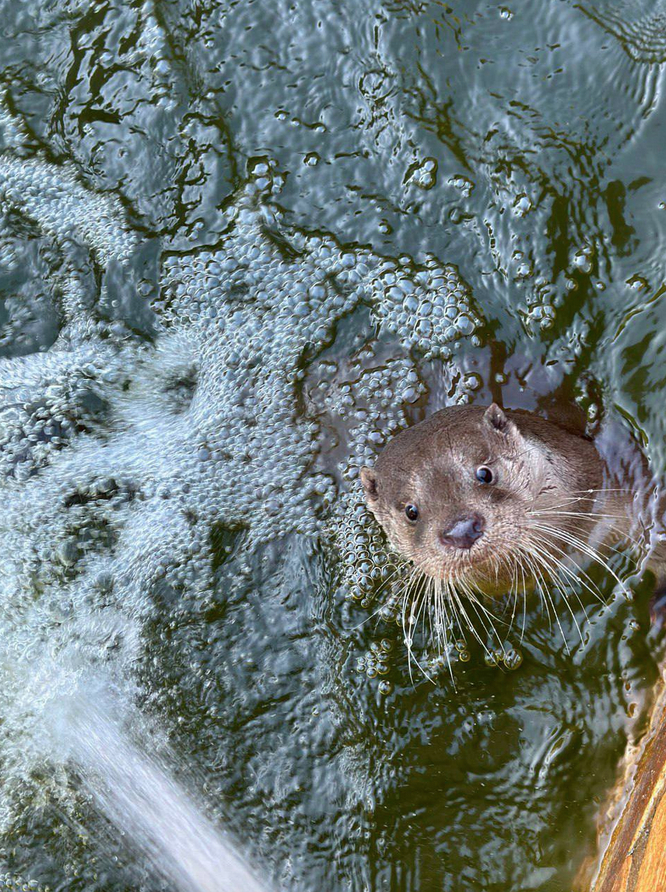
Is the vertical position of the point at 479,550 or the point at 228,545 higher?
the point at 479,550

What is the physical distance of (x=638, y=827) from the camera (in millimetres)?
2428

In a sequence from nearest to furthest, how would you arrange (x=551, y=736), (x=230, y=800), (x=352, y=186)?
1. (x=551, y=736)
2. (x=230, y=800)
3. (x=352, y=186)

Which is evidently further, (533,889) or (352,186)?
(352,186)

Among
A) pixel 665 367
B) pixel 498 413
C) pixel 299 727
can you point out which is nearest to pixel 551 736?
pixel 299 727

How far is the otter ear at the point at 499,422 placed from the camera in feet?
8.95

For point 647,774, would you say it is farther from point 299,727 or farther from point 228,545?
point 228,545

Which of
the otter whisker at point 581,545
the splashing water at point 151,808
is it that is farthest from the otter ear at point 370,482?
the splashing water at point 151,808

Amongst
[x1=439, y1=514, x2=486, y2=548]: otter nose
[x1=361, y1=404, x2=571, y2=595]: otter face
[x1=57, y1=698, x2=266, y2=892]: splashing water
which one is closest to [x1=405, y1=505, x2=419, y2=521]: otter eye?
[x1=361, y1=404, x2=571, y2=595]: otter face

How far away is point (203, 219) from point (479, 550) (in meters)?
1.87

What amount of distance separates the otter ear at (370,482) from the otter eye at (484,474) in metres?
0.41

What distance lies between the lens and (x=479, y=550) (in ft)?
8.29

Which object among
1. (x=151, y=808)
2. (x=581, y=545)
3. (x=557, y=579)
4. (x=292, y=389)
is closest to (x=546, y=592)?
(x=557, y=579)

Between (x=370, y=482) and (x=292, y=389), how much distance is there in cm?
64

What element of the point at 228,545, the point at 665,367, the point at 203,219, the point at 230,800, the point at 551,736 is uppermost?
the point at 203,219
